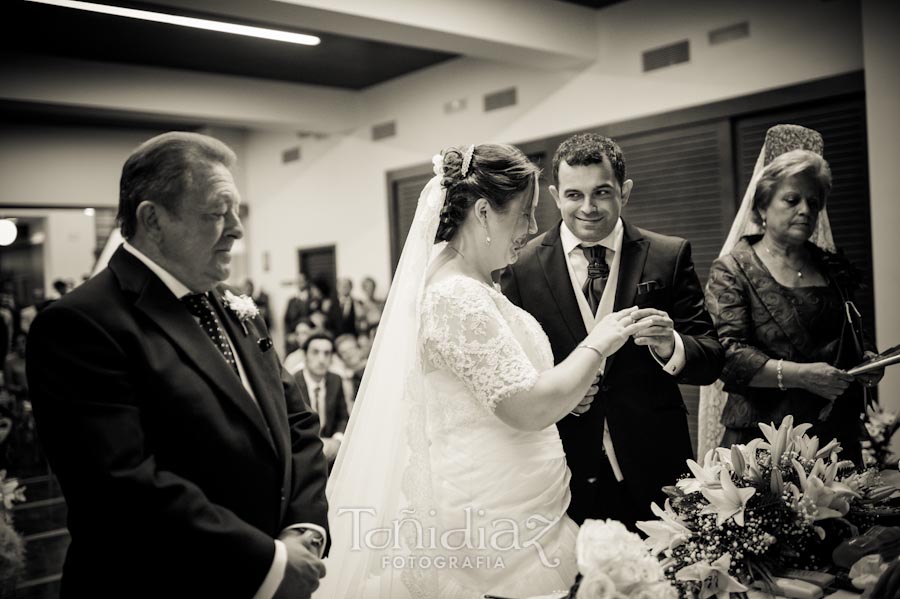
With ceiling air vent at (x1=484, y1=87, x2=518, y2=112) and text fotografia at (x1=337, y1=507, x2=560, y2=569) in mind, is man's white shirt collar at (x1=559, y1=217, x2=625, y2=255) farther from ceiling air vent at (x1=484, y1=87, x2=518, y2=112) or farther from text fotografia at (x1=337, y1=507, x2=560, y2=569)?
ceiling air vent at (x1=484, y1=87, x2=518, y2=112)

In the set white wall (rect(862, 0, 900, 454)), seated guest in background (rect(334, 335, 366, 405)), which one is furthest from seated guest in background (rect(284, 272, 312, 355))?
white wall (rect(862, 0, 900, 454))

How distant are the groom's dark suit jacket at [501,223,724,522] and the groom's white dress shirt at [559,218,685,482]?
A: 2 centimetres

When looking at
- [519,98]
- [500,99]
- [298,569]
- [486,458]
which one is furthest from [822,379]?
[500,99]

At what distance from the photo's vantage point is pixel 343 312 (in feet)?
33.2

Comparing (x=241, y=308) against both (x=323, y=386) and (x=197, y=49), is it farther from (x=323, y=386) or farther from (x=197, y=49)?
(x=197, y=49)

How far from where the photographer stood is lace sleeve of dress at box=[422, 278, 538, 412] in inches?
70.0

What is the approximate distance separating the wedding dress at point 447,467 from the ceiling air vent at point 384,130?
7861mm

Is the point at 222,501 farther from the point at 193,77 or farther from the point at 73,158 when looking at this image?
the point at 73,158

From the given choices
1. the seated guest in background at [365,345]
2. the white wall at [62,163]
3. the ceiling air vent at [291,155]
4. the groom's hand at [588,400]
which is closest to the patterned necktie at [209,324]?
the groom's hand at [588,400]

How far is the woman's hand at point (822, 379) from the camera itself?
2266 millimetres

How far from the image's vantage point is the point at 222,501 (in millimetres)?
1493

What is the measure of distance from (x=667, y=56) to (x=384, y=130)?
425 centimetres

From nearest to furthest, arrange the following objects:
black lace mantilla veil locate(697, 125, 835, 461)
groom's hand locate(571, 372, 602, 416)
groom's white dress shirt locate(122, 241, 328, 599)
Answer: groom's white dress shirt locate(122, 241, 328, 599) < groom's hand locate(571, 372, 602, 416) < black lace mantilla veil locate(697, 125, 835, 461)

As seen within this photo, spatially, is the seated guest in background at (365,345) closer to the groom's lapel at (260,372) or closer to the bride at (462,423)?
the bride at (462,423)
